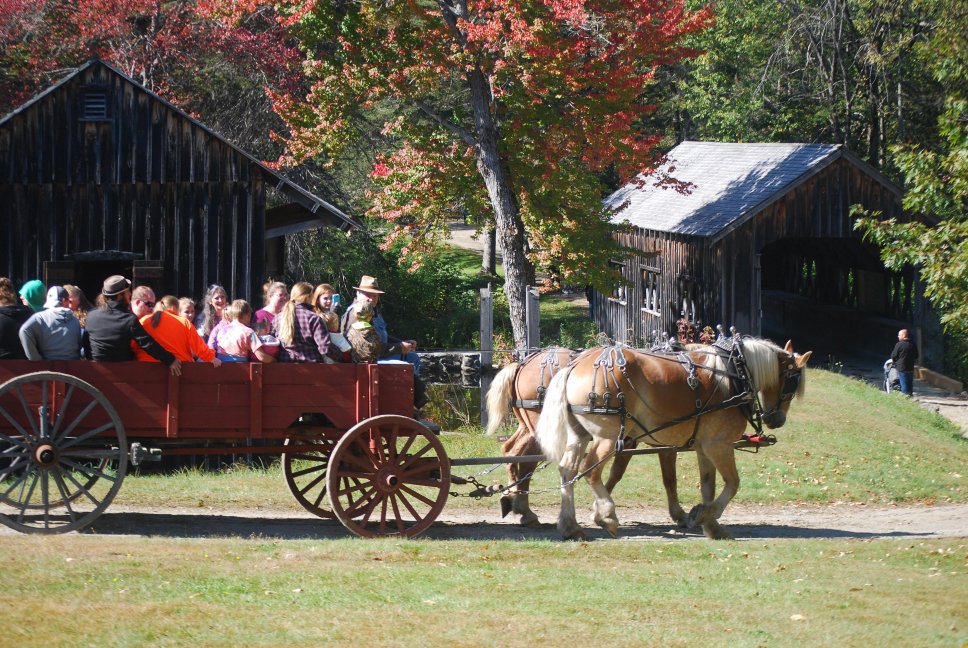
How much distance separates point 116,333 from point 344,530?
2902 mm

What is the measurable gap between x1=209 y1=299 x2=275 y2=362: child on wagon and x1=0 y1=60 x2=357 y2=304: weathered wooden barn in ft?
15.5

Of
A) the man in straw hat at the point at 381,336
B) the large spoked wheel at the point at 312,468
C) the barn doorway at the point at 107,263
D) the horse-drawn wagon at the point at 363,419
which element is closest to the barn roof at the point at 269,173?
the barn doorway at the point at 107,263

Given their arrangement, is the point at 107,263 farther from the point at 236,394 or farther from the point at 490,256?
the point at 490,256

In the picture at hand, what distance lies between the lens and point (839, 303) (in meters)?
32.7

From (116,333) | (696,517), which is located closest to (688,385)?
(696,517)

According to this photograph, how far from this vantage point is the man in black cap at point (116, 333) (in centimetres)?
996

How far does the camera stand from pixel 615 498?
13562 millimetres

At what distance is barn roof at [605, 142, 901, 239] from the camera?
24.3 m

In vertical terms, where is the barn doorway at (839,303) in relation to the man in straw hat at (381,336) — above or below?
above

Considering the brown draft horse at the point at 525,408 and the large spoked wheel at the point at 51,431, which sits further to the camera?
the brown draft horse at the point at 525,408

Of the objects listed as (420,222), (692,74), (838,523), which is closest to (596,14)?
(420,222)

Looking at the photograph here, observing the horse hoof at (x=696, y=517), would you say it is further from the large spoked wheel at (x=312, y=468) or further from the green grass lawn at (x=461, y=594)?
the large spoked wheel at (x=312, y=468)

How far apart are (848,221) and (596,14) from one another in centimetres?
875

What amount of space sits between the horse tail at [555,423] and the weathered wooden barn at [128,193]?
545 centimetres
